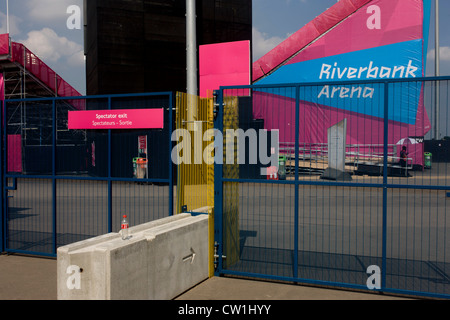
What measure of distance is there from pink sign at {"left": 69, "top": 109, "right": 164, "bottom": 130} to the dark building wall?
649 inches

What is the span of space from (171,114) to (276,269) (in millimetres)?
3127

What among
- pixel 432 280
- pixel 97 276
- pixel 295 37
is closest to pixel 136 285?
pixel 97 276

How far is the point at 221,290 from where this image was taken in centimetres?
622

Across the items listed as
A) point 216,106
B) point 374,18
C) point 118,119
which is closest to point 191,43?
point 118,119

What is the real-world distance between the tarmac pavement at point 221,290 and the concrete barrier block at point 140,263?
298 mm

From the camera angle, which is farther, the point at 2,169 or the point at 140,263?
the point at 2,169

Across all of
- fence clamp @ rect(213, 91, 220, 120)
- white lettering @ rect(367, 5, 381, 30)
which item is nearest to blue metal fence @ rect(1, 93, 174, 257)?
fence clamp @ rect(213, 91, 220, 120)

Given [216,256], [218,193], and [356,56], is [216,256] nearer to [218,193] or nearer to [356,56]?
[218,193]

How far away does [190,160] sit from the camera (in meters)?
6.97

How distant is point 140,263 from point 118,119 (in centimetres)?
309

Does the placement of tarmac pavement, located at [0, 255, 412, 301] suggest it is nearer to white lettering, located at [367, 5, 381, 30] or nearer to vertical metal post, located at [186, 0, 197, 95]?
vertical metal post, located at [186, 0, 197, 95]

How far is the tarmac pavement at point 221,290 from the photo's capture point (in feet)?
19.3

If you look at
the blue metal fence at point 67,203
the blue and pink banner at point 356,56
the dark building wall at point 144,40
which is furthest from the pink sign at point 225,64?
the dark building wall at point 144,40
